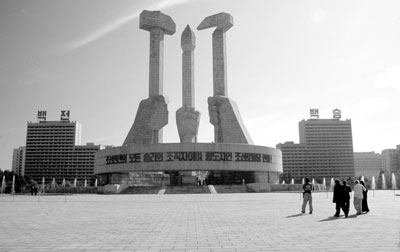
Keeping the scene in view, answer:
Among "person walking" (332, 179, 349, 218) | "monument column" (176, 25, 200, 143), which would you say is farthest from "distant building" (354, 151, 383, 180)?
"person walking" (332, 179, 349, 218)

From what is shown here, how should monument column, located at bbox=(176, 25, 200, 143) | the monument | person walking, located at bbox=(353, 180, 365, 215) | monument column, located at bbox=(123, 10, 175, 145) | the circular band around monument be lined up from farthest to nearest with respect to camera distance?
monument column, located at bbox=(176, 25, 200, 143), monument column, located at bbox=(123, 10, 175, 145), the monument, the circular band around monument, person walking, located at bbox=(353, 180, 365, 215)

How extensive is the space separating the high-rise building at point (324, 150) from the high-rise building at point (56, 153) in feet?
251

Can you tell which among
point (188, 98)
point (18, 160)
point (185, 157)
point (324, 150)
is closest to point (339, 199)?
point (185, 157)

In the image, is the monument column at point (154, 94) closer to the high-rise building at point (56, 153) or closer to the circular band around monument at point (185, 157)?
the circular band around monument at point (185, 157)

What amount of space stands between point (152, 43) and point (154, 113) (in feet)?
40.4

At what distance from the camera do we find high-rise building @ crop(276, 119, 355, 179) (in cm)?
14538

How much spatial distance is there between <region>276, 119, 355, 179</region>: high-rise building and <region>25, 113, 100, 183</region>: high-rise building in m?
76.4

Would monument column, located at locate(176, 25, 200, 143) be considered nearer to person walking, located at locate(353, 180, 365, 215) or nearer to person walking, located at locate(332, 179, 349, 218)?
person walking, located at locate(353, 180, 365, 215)

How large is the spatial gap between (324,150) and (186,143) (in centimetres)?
10831

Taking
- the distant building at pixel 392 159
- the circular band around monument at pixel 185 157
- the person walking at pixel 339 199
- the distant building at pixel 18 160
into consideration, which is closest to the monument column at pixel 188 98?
the circular band around monument at pixel 185 157

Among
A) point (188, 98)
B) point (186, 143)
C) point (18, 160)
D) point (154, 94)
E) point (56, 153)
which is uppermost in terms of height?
point (154, 94)

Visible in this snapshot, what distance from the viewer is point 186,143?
50.8m

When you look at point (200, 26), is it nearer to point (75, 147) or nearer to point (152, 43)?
point (152, 43)

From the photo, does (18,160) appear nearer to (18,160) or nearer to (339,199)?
Answer: (18,160)
